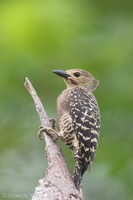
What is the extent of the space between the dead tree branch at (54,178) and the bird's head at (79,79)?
0.79 metres

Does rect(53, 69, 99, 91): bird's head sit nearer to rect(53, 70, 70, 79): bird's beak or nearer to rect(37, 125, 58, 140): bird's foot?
rect(53, 70, 70, 79): bird's beak

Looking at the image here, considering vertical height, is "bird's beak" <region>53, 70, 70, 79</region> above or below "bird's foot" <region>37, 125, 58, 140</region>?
above

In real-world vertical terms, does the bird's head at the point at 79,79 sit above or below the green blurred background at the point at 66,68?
above

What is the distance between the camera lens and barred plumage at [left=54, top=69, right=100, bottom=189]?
6898 mm

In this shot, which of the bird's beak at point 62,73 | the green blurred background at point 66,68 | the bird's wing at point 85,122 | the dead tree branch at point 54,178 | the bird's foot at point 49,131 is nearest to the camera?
the dead tree branch at point 54,178

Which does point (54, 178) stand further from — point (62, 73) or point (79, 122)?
point (62, 73)

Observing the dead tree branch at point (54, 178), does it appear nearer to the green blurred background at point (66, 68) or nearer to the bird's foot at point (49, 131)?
the bird's foot at point (49, 131)

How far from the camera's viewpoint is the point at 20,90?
710cm

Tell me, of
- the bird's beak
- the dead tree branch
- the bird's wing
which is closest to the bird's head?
the bird's beak

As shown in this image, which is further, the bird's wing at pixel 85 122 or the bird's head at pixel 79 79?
the bird's head at pixel 79 79

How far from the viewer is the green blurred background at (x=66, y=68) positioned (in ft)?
21.6

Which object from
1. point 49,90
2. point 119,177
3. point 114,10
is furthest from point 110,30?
point 119,177

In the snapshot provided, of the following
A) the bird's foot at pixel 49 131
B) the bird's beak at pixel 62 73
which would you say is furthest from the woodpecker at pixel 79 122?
the bird's foot at pixel 49 131

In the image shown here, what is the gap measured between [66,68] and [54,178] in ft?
4.26
